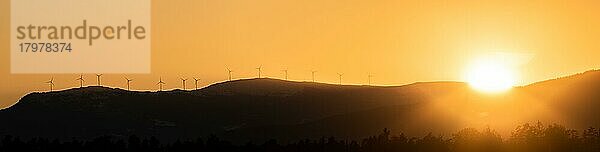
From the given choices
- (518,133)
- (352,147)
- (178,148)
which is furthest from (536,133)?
(178,148)

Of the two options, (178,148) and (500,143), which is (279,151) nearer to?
(178,148)

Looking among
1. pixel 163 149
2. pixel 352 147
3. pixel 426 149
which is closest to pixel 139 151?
pixel 163 149

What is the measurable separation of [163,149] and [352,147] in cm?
2326

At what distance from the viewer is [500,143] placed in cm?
11988

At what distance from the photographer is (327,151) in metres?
133

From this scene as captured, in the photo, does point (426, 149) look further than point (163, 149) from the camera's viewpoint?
No

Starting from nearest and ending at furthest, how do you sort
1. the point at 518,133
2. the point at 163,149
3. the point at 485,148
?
the point at 485,148
the point at 518,133
the point at 163,149

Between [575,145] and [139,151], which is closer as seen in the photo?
[575,145]

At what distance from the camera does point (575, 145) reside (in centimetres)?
12106

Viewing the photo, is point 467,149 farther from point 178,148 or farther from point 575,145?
point 178,148

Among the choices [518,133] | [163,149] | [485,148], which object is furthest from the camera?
[163,149]

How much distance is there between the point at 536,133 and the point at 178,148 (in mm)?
43814

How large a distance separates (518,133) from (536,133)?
3.48 m

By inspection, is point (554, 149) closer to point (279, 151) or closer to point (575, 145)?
point (575, 145)
